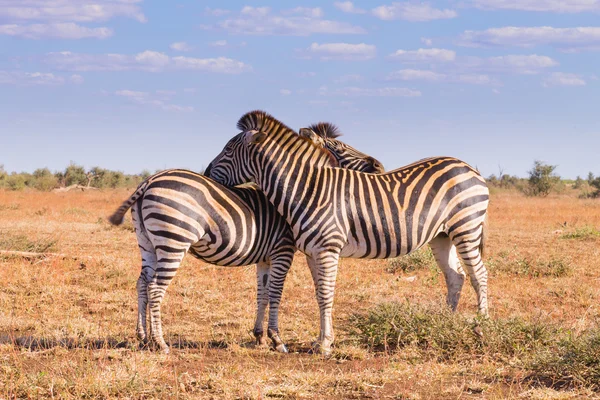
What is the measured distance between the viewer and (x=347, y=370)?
661 cm

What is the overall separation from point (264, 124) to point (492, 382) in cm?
374

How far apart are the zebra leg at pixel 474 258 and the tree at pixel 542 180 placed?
122ft

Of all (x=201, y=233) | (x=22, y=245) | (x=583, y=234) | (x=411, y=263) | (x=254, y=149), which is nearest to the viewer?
(x=201, y=233)

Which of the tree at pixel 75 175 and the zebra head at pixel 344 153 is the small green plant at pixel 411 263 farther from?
the tree at pixel 75 175

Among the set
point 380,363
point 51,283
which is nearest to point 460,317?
point 380,363

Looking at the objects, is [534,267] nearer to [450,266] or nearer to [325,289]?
[450,266]

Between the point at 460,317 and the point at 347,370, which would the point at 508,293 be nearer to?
the point at 460,317

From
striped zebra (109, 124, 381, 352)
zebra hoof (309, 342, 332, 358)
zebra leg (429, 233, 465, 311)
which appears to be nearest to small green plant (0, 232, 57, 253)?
striped zebra (109, 124, 381, 352)

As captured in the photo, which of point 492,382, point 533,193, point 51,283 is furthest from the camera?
point 533,193

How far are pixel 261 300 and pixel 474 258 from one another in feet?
8.69

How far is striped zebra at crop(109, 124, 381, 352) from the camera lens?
275 inches

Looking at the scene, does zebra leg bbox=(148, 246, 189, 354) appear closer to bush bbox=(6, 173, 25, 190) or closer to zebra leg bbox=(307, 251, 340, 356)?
zebra leg bbox=(307, 251, 340, 356)

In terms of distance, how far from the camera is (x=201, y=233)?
7098 mm

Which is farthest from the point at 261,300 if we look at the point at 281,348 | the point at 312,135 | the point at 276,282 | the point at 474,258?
the point at 474,258
